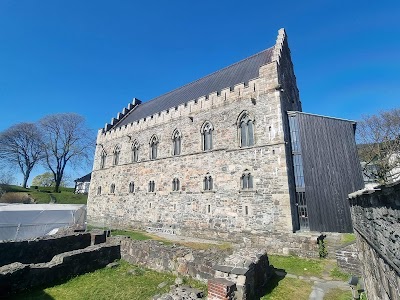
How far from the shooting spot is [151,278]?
853 centimetres

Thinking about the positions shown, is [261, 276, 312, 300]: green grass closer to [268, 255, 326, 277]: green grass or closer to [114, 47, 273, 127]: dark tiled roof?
[268, 255, 326, 277]: green grass

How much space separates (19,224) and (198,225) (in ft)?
45.2

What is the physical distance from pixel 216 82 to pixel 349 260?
17850mm

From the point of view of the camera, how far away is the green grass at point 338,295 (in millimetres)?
6594

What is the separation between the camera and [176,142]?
2020 centimetres

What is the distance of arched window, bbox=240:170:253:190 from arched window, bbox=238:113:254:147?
2.16m

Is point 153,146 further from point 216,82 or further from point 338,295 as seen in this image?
point 338,295

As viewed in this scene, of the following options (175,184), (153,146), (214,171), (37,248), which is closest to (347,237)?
(214,171)

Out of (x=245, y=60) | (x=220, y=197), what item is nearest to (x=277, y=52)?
(x=245, y=60)

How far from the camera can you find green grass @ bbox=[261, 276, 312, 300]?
6720mm

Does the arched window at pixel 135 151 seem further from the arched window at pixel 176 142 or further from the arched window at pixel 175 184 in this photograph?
the arched window at pixel 175 184

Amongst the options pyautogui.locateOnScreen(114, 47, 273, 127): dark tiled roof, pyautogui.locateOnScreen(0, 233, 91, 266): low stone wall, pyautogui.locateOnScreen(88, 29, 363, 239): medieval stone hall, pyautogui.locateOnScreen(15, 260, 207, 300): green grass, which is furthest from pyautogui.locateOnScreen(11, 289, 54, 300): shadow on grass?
pyautogui.locateOnScreen(114, 47, 273, 127): dark tiled roof

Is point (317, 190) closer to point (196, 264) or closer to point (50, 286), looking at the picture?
point (196, 264)

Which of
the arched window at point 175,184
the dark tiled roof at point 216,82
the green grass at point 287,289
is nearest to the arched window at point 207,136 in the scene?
the arched window at point 175,184
